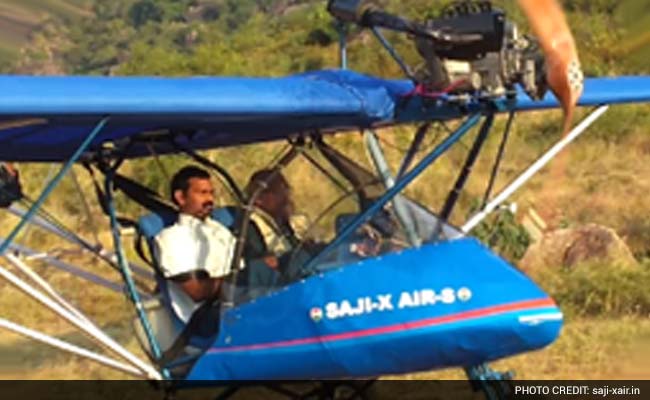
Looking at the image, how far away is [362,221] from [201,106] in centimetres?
99

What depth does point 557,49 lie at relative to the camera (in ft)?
21.5

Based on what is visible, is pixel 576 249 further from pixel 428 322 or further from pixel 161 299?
pixel 428 322

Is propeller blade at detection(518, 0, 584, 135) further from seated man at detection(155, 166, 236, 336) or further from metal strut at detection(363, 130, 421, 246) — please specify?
seated man at detection(155, 166, 236, 336)

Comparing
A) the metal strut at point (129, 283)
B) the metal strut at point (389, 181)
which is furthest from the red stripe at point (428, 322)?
the metal strut at point (129, 283)

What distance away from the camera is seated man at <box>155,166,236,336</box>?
775cm

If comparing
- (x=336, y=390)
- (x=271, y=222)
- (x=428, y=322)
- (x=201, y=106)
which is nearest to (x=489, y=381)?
(x=428, y=322)

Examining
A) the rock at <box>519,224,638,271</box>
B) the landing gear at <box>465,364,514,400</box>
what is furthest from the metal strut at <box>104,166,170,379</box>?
the rock at <box>519,224,638,271</box>

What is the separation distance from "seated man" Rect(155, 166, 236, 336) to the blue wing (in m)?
0.45

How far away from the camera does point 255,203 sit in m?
7.53

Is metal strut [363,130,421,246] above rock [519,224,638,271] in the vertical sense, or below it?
above

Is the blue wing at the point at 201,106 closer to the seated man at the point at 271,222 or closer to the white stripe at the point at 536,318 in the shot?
the seated man at the point at 271,222

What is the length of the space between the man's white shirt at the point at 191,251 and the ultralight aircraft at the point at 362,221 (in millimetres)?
130

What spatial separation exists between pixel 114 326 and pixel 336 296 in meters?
6.85

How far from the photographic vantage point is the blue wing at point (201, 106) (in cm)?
660
